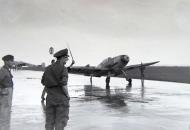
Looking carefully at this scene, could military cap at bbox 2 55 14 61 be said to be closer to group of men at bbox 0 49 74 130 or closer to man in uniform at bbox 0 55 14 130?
man in uniform at bbox 0 55 14 130

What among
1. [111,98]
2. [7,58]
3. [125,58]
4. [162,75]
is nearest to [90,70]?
[125,58]

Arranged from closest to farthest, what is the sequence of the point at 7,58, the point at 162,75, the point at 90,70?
the point at 7,58 < the point at 90,70 < the point at 162,75

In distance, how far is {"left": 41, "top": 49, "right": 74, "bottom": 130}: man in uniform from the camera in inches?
295

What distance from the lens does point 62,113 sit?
7.50 m

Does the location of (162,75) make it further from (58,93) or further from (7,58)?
(58,93)

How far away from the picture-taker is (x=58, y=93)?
755 centimetres

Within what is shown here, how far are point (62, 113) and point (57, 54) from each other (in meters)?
1.20

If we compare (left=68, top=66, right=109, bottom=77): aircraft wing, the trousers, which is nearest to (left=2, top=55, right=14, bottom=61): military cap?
the trousers

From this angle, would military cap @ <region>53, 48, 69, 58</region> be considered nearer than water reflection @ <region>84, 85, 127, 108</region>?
Yes

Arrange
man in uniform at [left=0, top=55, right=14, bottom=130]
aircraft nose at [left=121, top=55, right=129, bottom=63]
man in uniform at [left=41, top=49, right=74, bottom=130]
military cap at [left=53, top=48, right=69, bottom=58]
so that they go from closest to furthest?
man in uniform at [left=41, top=49, right=74, bottom=130]
military cap at [left=53, top=48, right=69, bottom=58]
man in uniform at [left=0, top=55, right=14, bottom=130]
aircraft nose at [left=121, top=55, right=129, bottom=63]

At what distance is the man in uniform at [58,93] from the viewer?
24.6 ft

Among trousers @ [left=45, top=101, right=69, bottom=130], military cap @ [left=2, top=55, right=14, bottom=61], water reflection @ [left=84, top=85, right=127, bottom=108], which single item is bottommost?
water reflection @ [left=84, top=85, right=127, bottom=108]

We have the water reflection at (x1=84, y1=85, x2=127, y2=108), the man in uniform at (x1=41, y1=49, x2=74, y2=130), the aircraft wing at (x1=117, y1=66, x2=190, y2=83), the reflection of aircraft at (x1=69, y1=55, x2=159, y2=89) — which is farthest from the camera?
the aircraft wing at (x1=117, y1=66, x2=190, y2=83)

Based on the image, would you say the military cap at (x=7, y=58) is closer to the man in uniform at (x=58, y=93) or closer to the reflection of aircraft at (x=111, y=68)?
the man in uniform at (x=58, y=93)
